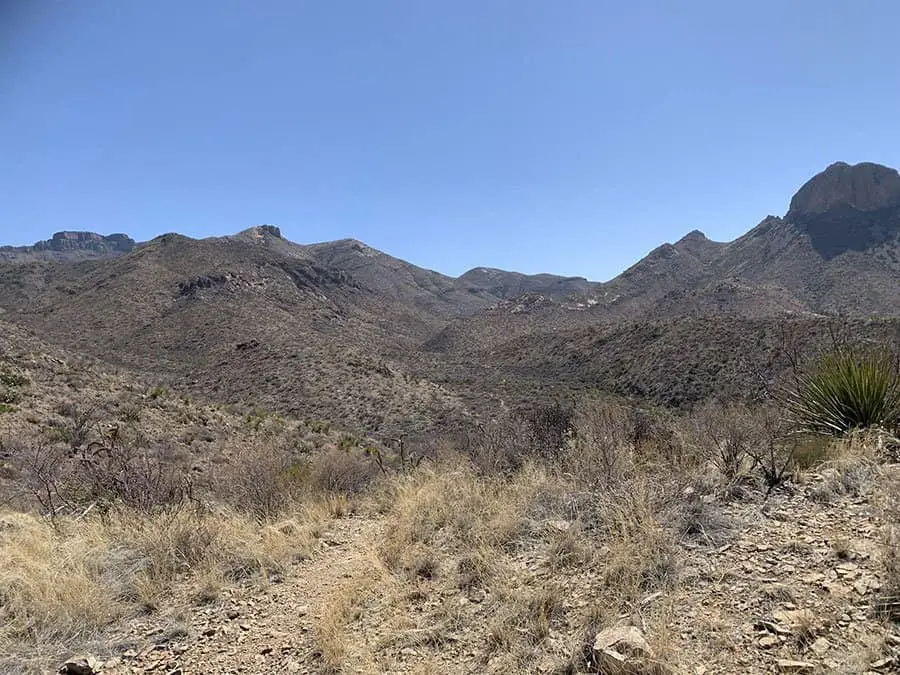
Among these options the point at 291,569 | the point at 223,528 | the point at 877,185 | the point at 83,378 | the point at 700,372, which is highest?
Result: the point at 877,185

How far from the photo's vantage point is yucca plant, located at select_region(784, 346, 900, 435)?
538 centimetres

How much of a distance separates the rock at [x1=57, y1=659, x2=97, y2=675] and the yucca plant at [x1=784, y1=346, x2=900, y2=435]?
691cm

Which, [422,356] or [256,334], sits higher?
[256,334]

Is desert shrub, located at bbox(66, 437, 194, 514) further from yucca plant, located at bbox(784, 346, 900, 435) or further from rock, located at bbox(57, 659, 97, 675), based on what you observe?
yucca plant, located at bbox(784, 346, 900, 435)

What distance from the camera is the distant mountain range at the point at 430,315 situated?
33812mm

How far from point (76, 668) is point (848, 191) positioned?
127030 millimetres

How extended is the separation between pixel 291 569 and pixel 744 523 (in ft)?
12.9

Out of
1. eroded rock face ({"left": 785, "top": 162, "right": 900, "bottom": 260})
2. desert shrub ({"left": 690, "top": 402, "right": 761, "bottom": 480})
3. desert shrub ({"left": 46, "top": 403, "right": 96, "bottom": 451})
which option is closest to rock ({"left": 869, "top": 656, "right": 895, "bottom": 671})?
desert shrub ({"left": 690, "top": 402, "right": 761, "bottom": 480})

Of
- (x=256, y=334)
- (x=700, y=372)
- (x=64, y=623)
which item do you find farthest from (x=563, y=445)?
(x=256, y=334)

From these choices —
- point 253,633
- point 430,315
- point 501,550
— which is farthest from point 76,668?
point 430,315

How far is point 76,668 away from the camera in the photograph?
3.31 metres

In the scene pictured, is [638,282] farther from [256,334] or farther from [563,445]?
[563,445]

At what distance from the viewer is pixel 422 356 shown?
187 feet

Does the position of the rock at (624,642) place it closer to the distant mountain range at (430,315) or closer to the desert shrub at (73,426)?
the desert shrub at (73,426)
